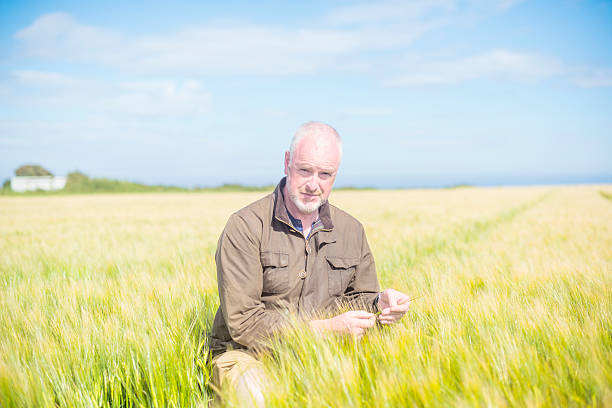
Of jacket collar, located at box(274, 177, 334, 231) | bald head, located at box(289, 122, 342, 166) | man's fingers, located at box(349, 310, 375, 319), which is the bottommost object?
man's fingers, located at box(349, 310, 375, 319)

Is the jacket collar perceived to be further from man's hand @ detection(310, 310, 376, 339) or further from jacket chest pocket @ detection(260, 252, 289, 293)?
man's hand @ detection(310, 310, 376, 339)

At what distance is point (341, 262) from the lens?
234 cm

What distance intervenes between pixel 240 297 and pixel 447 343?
98cm

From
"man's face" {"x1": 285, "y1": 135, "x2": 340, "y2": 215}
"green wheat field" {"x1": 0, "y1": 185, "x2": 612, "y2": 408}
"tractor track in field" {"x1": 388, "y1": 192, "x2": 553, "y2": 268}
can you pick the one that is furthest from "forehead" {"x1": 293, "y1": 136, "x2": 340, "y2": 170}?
"tractor track in field" {"x1": 388, "y1": 192, "x2": 553, "y2": 268}

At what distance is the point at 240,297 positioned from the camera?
195 cm

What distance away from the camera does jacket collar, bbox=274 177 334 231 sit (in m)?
2.16

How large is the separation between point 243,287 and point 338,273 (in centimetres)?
62

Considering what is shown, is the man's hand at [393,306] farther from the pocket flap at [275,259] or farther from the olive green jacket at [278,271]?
the pocket flap at [275,259]

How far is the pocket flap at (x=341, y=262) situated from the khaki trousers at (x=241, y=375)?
674mm

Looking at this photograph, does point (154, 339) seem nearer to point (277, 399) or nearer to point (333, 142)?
point (277, 399)

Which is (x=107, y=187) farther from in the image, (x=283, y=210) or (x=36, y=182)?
(x=283, y=210)

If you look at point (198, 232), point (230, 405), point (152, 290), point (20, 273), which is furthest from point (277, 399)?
point (198, 232)

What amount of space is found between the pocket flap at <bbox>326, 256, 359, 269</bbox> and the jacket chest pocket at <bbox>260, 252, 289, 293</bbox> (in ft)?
0.96

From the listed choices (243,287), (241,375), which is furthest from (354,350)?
(243,287)
